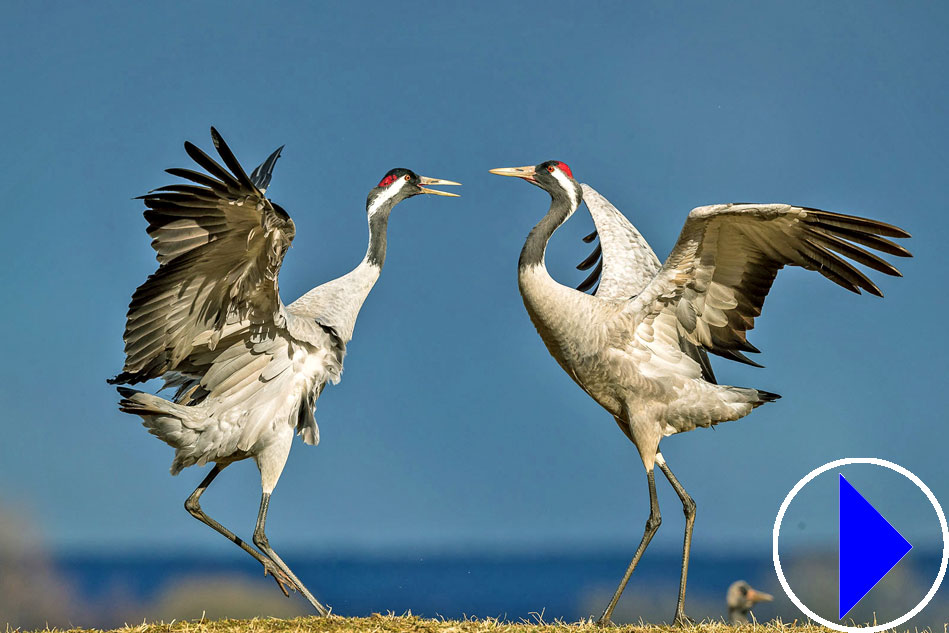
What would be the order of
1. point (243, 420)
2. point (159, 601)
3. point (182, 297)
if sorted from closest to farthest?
point (182, 297)
point (243, 420)
point (159, 601)

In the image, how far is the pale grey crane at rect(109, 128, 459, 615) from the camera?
652 centimetres

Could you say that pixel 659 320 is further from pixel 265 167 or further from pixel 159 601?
pixel 159 601

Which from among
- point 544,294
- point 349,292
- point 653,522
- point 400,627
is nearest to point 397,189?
point 349,292

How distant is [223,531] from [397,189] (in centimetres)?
349

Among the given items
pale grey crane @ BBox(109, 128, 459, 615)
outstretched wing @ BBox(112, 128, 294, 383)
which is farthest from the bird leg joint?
outstretched wing @ BBox(112, 128, 294, 383)

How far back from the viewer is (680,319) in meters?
7.79

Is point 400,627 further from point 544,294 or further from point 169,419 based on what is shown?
point 544,294

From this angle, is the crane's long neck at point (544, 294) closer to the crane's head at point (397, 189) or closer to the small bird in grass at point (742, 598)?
the crane's head at point (397, 189)

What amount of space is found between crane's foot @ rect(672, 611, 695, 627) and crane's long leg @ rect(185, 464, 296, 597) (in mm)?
2731

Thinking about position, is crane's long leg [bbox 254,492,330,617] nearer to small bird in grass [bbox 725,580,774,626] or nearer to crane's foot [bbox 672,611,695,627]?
crane's foot [bbox 672,611,695,627]

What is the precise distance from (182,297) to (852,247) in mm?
4660

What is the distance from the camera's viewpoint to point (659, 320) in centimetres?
776

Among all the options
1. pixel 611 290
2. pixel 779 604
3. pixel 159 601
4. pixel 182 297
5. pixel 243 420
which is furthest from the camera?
pixel 159 601

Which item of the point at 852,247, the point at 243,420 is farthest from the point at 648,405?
the point at 243,420
